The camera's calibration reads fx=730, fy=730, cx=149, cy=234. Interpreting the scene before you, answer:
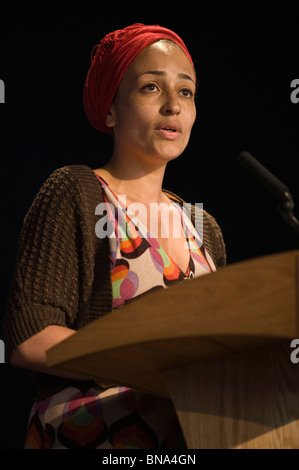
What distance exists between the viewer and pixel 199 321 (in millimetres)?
876

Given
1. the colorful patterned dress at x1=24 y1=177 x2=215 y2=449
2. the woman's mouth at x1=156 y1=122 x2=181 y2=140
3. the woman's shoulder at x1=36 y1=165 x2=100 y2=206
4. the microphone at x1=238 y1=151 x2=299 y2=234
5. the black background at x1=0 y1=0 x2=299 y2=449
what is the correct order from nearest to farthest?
the microphone at x1=238 y1=151 x2=299 y2=234 → the colorful patterned dress at x1=24 y1=177 x2=215 y2=449 → the woman's shoulder at x1=36 y1=165 x2=100 y2=206 → the woman's mouth at x1=156 y1=122 x2=181 y2=140 → the black background at x1=0 y1=0 x2=299 y2=449

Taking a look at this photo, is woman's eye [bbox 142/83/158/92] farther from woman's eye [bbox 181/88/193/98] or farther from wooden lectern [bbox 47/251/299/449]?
wooden lectern [bbox 47/251/299/449]

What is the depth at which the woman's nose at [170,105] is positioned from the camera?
70.6 inches

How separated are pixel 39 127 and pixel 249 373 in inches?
65.9

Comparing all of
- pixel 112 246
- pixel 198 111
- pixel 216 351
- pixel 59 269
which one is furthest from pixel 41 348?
pixel 198 111

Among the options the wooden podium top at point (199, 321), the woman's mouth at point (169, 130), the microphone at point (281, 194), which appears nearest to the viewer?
the wooden podium top at point (199, 321)

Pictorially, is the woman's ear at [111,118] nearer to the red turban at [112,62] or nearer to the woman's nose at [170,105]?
the red turban at [112,62]

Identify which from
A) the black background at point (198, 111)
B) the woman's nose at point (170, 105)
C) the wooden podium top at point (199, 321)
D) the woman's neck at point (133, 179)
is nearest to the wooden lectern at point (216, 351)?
the wooden podium top at point (199, 321)

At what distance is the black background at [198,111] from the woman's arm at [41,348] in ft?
3.30

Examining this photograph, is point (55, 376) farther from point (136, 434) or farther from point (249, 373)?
point (249, 373)

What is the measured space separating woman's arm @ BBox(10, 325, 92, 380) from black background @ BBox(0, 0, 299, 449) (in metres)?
1.01

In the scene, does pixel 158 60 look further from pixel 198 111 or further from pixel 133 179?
pixel 198 111

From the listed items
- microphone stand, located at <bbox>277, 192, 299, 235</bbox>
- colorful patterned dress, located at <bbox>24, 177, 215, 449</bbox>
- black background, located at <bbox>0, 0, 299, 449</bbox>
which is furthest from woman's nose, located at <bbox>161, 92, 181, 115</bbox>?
black background, located at <bbox>0, 0, 299, 449</bbox>

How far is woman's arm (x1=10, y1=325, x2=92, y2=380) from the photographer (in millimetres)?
1414
